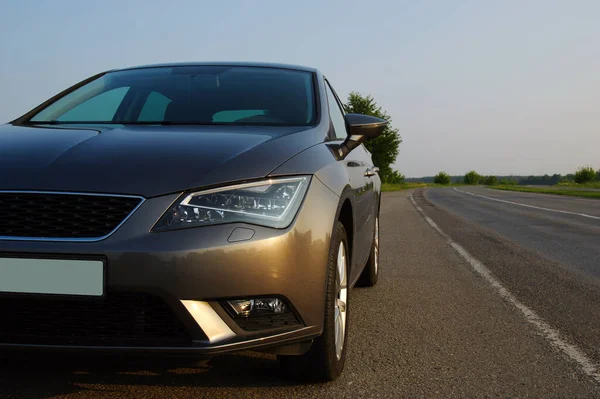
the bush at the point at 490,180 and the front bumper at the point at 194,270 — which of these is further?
the bush at the point at 490,180

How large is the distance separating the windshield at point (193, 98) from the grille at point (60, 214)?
3.81 feet

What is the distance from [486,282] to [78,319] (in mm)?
4289

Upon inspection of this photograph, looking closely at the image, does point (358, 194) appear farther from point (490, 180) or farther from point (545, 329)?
point (490, 180)

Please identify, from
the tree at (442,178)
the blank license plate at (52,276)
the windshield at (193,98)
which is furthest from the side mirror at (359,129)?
the tree at (442,178)

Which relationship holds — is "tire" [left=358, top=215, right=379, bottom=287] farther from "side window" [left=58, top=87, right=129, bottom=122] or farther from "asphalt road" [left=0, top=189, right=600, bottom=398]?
"side window" [left=58, top=87, right=129, bottom=122]

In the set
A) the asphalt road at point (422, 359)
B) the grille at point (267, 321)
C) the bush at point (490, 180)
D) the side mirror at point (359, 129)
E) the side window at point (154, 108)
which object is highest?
the side window at point (154, 108)

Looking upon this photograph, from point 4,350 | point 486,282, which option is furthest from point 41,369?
point 486,282

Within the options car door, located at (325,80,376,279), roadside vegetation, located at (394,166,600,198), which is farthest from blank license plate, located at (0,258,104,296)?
roadside vegetation, located at (394,166,600,198)

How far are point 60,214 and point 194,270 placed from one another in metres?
0.54

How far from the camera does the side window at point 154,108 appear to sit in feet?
12.0

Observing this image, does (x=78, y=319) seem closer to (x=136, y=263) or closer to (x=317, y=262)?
(x=136, y=263)

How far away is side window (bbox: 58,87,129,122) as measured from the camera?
368cm

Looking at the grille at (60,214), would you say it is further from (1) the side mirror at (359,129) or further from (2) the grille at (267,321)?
(1) the side mirror at (359,129)

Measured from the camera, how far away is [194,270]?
2322 millimetres
